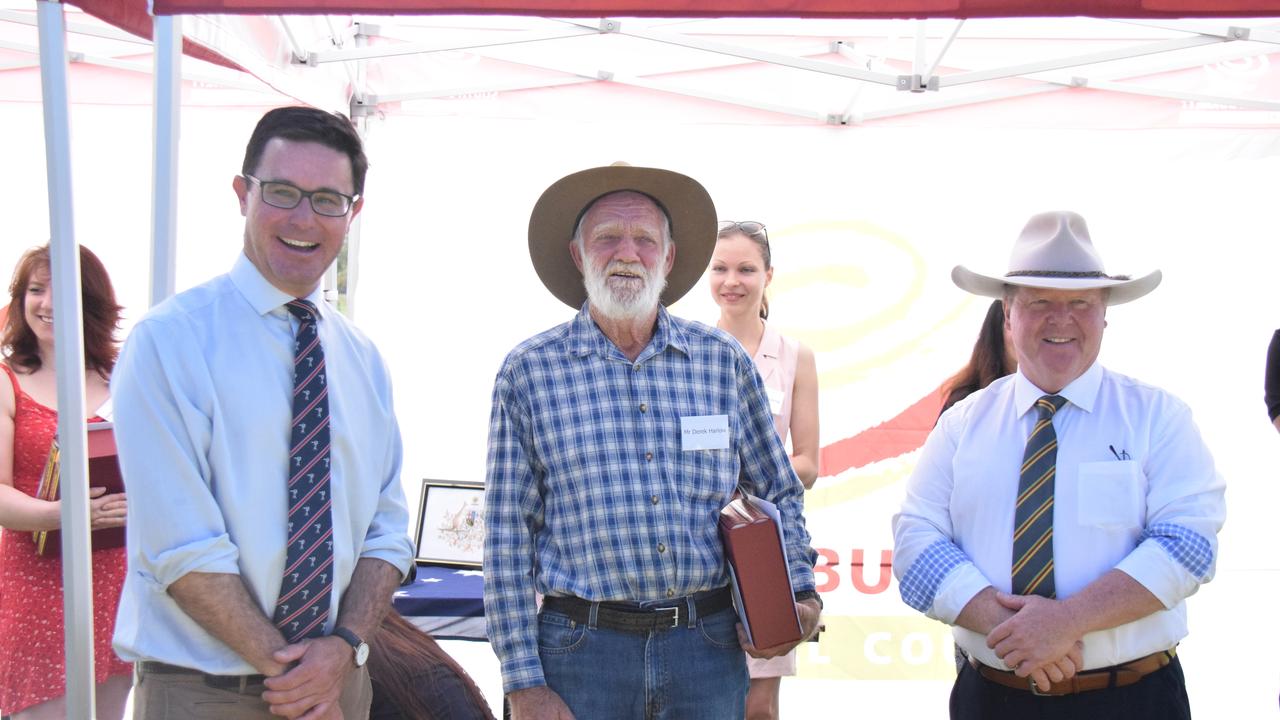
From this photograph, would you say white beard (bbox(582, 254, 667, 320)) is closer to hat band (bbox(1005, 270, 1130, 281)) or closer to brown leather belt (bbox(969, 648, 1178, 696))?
hat band (bbox(1005, 270, 1130, 281))

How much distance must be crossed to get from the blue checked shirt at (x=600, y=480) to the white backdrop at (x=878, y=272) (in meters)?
2.83

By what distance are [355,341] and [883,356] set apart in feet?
11.6

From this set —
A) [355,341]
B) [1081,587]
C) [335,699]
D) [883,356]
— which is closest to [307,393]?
[355,341]

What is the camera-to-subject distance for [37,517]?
3006mm

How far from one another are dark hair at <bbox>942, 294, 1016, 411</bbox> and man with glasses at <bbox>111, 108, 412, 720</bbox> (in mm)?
2225

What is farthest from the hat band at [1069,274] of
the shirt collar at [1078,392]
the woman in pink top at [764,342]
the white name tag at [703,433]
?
the woman in pink top at [764,342]

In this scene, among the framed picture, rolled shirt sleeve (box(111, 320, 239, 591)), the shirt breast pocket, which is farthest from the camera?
the framed picture

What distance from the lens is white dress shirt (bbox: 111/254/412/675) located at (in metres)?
1.73

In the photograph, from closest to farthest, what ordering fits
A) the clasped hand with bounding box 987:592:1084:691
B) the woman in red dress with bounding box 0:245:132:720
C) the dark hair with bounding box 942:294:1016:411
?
the clasped hand with bounding box 987:592:1084:691
the woman in red dress with bounding box 0:245:132:720
the dark hair with bounding box 942:294:1016:411

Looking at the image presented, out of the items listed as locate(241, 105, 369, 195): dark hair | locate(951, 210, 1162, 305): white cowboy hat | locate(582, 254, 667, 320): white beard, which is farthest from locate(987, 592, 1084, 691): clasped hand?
locate(241, 105, 369, 195): dark hair

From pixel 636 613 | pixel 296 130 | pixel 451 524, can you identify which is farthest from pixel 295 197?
pixel 451 524

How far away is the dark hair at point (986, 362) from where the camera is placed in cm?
358

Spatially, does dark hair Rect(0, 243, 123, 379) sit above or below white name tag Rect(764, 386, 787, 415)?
above

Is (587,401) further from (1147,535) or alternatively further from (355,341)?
(1147,535)
